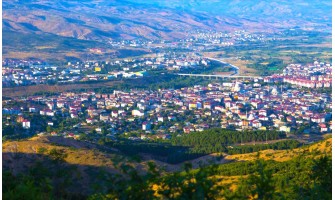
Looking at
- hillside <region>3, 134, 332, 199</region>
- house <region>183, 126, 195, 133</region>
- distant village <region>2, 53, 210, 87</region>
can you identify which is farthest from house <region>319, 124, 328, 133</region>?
distant village <region>2, 53, 210, 87</region>

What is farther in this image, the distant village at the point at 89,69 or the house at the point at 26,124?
the distant village at the point at 89,69

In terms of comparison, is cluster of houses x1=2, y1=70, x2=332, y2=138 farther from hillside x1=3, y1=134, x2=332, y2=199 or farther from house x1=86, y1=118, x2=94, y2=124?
hillside x1=3, y1=134, x2=332, y2=199

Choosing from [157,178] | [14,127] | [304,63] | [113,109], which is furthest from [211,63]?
[157,178]

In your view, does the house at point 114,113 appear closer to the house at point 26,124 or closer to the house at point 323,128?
the house at point 26,124

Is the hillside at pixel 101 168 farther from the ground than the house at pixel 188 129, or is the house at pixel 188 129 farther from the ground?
the hillside at pixel 101 168

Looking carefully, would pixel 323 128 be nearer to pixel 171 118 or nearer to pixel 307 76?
pixel 171 118

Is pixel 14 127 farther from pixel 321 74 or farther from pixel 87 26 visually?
pixel 87 26

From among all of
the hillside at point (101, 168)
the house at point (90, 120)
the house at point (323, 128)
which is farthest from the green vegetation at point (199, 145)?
the house at point (90, 120)
